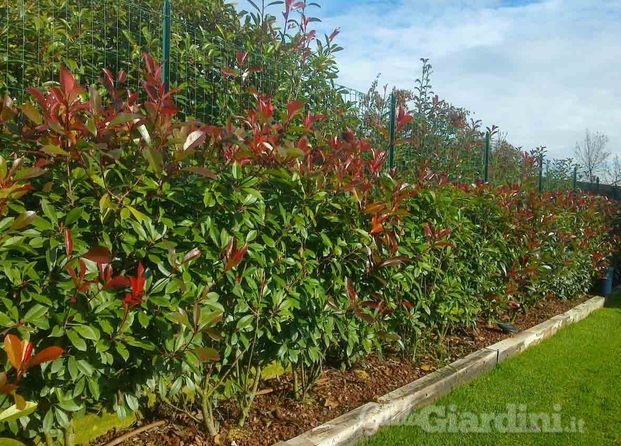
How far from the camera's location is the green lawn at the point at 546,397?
3484mm

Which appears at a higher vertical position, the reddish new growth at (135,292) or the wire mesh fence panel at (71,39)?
the wire mesh fence panel at (71,39)

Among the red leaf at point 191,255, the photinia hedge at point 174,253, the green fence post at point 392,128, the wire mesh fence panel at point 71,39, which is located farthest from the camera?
the green fence post at point 392,128

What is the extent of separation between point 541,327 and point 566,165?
637 cm

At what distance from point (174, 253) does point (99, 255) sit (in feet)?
1.09

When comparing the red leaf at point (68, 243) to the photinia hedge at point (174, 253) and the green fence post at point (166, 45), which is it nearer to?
the photinia hedge at point (174, 253)

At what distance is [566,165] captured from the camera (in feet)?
37.0

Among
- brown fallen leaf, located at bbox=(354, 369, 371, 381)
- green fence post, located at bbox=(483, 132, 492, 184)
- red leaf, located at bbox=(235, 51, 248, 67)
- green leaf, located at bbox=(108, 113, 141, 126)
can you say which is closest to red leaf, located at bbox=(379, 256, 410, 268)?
brown fallen leaf, located at bbox=(354, 369, 371, 381)

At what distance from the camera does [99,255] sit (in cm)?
218

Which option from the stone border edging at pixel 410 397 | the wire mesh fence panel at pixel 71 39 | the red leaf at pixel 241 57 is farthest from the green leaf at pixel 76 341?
the red leaf at pixel 241 57

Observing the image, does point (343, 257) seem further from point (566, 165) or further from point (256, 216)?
point (566, 165)

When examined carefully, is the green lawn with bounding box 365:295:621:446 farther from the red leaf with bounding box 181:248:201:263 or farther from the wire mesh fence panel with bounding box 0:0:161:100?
the wire mesh fence panel with bounding box 0:0:161:100

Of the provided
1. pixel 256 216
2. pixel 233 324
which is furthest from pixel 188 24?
pixel 233 324

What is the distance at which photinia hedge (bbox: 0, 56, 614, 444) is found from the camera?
216 cm

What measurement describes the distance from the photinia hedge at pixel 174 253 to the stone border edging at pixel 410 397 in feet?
1.36
